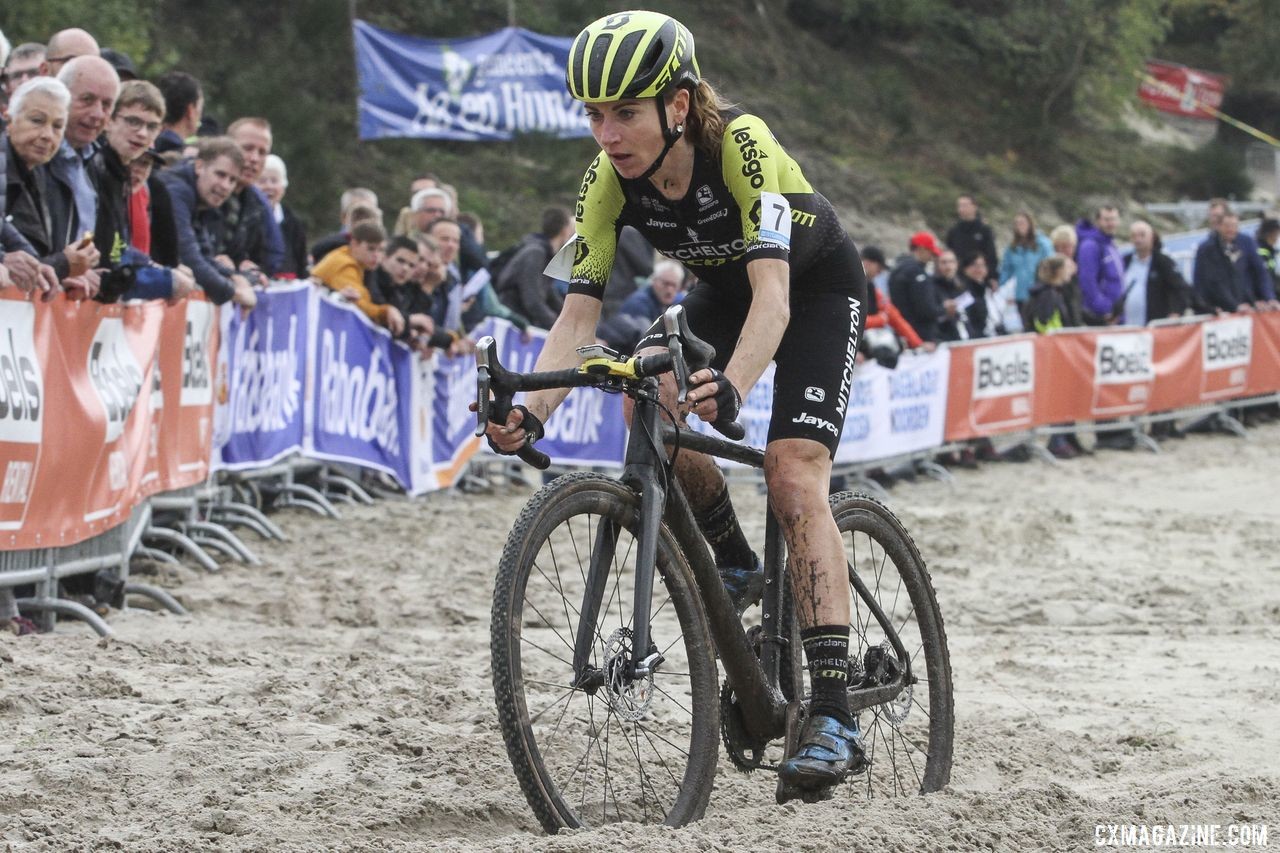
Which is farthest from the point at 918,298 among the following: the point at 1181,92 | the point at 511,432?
the point at 1181,92

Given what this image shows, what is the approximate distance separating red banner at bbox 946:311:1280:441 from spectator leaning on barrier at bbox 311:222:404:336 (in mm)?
6825

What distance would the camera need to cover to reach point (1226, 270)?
20766 mm

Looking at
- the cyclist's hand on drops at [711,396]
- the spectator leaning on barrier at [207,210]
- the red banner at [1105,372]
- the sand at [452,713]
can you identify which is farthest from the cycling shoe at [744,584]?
the red banner at [1105,372]

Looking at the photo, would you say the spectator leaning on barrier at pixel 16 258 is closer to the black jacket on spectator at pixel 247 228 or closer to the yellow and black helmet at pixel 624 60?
the black jacket on spectator at pixel 247 228

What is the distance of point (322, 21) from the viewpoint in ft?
97.8

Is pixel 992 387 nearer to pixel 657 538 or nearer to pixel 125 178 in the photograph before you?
pixel 125 178

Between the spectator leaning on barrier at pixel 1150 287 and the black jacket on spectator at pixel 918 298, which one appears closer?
the black jacket on spectator at pixel 918 298

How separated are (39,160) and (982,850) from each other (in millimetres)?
5071

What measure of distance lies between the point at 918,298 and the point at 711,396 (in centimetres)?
1308

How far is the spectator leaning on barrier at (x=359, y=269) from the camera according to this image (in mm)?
11648

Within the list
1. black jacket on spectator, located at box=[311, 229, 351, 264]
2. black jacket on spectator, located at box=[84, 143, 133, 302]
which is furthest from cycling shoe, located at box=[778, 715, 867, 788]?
black jacket on spectator, located at box=[311, 229, 351, 264]

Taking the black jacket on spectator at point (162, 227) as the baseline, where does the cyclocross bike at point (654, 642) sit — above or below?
below

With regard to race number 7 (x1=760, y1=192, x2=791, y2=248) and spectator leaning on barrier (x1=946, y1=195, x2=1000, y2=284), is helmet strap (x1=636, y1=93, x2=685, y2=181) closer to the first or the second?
race number 7 (x1=760, y1=192, x2=791, y2=248)

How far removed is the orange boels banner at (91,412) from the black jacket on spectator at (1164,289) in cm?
1384
